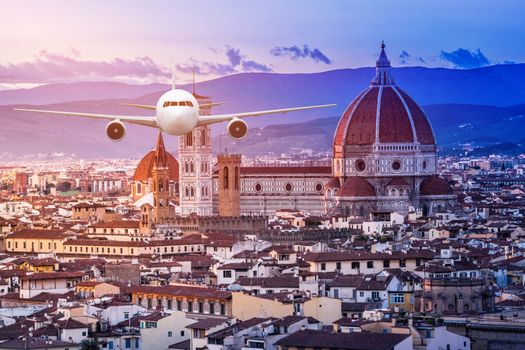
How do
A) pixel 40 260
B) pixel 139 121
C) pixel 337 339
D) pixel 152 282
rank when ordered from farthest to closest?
1. pixel 40 260
2. pixel 152 282
3. pixel 337 339
4. pixel 139 121

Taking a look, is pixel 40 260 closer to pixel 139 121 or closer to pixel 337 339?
pixel 337 339

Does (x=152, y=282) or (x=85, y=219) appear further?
(x=85, y=219)

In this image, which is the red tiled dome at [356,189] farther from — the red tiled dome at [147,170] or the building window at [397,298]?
the building window at [397,298]

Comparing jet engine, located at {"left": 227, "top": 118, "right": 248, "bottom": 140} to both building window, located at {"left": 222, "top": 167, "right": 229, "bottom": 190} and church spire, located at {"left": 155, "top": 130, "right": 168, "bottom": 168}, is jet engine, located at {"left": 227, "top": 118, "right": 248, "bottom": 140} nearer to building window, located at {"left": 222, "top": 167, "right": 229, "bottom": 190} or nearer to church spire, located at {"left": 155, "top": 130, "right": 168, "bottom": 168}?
church spire, located at {"left": 155, "top": 130, "right": 168, "bottom": 168}

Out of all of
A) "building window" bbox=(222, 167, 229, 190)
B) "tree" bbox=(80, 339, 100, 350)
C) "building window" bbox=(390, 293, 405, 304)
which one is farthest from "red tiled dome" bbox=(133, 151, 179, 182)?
"tree" bbox=(80, 339, 100, 350)

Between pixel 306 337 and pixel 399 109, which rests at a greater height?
pixel 399 109

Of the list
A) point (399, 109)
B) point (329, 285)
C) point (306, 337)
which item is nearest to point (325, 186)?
point (399, 109)
